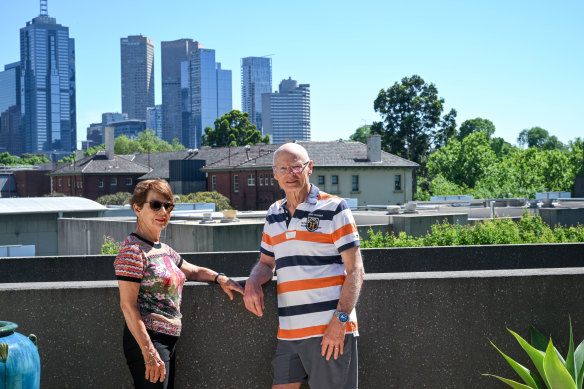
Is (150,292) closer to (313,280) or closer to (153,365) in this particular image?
(153,365)

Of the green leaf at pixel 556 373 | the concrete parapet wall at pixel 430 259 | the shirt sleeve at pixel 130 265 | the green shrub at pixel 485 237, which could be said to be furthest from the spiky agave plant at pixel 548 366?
the green shrub at pixel 485 237

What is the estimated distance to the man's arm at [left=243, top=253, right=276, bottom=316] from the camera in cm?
417

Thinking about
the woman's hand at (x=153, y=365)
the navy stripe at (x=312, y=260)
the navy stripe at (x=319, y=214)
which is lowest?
the woman's hand at (x=153, y=365)

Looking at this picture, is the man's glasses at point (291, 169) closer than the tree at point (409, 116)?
Yes

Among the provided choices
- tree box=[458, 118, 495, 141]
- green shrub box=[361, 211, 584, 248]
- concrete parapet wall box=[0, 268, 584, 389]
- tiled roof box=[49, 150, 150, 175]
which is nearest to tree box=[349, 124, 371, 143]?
tree box=[458, 118, 495, 141]

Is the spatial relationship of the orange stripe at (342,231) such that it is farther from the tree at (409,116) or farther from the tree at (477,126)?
the tree at (477,126)

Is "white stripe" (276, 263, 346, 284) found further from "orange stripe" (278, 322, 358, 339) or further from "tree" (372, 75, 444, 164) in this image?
"tree" (372, 75, 444, 164)

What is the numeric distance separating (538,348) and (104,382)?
2.90 m

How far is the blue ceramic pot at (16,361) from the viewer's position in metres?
3.67

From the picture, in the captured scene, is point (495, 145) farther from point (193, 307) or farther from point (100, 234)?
point (193, 307)

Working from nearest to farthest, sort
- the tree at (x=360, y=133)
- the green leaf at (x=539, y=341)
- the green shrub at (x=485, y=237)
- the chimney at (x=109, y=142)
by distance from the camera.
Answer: the green leaf at (x=539, y=341)
the green shrub at (x=485, y=237)
the chimney at (x=109, y=142)
the tree at (x=360, y=133)

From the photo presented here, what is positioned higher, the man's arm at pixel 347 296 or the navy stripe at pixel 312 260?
the navy stripe at pixel 312 260

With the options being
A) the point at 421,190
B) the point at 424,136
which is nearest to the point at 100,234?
the point at 421,190

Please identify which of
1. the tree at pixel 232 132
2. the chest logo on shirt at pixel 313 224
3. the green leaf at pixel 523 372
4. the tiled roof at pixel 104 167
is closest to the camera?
the chest logo on shirt at pixel 313 224
